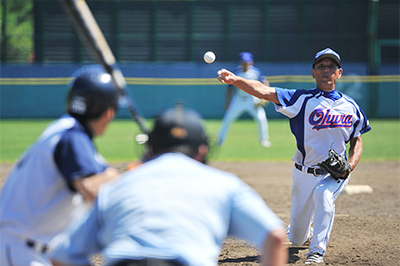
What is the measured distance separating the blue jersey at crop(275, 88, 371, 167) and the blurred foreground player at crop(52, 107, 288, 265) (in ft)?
10.8

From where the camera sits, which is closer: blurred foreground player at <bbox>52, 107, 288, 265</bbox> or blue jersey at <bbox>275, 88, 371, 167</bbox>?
blurred foreground player at <bbox>52, 107, 288, 265</bbox>

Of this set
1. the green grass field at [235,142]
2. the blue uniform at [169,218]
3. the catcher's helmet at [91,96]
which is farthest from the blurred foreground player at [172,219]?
the green grass field at [235,142]

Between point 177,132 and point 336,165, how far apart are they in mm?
3270

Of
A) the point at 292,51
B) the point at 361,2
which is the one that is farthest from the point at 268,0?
the point at 361,2

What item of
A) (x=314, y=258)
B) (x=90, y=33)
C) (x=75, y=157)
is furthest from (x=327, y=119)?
(x=75, y=157)

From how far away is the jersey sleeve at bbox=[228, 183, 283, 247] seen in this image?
202 centimetres

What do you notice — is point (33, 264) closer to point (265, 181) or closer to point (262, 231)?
point (262, 231)

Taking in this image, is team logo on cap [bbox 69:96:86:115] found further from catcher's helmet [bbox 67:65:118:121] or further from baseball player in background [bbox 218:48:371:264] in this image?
baseball player in background [bbox 218:48:371:264]

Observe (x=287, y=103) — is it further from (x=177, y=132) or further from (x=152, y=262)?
(x=152, y=262)

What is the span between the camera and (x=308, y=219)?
17.9 ft

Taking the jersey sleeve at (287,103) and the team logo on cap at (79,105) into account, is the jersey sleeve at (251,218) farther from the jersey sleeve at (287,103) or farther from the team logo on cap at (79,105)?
the jersey sleeve at (287,103)

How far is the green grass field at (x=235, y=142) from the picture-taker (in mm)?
12898

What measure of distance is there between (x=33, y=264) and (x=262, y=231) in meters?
1.19

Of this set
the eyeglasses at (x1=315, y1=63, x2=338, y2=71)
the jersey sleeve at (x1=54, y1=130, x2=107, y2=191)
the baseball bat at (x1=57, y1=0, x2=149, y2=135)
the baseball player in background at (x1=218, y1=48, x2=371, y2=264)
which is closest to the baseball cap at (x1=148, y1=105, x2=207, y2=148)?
the jersey sleeve at (x1=54, y1=130, x2=107, y2=191)
